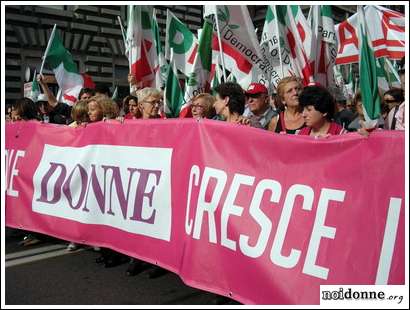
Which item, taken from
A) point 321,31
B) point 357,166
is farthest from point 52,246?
point 321,31

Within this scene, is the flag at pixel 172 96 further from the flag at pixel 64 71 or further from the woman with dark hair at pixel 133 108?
the flag at pixel 64 71

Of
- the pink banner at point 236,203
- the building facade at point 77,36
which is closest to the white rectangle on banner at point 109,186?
the pink banner at point 236,203

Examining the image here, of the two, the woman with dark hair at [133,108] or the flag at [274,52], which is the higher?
the flag at [274,52]

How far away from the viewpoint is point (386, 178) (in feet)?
9.02

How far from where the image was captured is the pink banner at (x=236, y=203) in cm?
280

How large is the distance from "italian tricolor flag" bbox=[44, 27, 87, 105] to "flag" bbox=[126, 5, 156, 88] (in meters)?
1.51

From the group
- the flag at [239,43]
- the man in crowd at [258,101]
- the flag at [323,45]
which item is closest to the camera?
the man in crowd at [258,101]

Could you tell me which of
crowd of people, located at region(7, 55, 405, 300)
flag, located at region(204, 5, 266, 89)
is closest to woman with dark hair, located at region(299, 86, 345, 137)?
crowd of people, located at region(7, 55, 405, 300)

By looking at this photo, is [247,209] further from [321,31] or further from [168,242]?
[321,31]

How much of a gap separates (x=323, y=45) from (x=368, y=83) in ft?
14.1

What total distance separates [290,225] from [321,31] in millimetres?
4978

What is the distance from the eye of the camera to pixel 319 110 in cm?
337

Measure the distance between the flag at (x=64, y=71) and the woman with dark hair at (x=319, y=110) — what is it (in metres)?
5.56

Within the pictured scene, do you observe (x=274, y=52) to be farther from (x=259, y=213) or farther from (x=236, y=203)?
(x=259, y=213)
